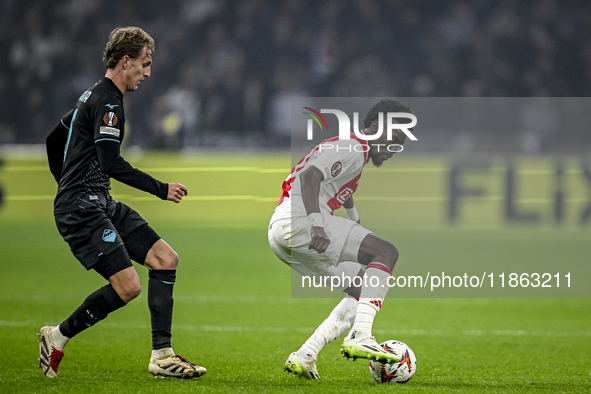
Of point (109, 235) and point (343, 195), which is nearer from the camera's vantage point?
point (109, 235)

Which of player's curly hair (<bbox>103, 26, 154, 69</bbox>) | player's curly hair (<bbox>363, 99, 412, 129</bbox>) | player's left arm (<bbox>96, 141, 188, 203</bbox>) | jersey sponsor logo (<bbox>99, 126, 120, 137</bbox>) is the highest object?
player's curly hair (<bbox>103, 26, 154, 69</bbox>)

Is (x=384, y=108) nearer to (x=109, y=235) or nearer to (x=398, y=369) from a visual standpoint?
(x=398, y=369)

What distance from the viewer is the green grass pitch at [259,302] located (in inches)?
175

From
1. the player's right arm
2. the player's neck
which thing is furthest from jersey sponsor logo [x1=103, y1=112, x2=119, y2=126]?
the player's right arm

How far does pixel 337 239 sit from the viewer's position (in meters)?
4.27

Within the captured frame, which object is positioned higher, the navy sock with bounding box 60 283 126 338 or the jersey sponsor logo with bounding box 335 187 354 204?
the jersey sponsor logo with bounding box 335 187 354 204

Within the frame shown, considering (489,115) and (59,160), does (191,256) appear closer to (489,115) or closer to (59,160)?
(59,160)

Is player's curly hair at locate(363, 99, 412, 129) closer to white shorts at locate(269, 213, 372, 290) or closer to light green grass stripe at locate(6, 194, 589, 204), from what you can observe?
white shorts at locate(269, 213, 372, 290)

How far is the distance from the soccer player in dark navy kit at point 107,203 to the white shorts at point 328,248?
691mm

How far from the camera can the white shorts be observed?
14.0 ft

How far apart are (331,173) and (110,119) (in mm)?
1263

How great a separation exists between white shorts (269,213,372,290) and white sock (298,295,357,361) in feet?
0.63

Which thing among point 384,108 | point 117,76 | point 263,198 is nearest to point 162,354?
point 117,76

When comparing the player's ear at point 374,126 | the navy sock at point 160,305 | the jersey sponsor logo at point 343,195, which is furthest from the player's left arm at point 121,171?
the player's ear at point 374,126
